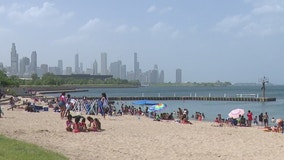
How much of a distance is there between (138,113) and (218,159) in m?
27.1

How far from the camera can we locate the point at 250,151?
14945 millimetres

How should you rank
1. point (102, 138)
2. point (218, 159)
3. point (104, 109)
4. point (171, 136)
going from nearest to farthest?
point (218, 159) → point (102, 138) → point (171, 136) → point (104, 109)

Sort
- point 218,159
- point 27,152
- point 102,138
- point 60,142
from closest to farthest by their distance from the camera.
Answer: point 27,152 → point 218,159 → point 60,142 → point 102,138

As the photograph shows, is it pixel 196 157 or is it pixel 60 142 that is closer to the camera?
pixel 196 157

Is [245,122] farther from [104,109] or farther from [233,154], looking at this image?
[233,154]

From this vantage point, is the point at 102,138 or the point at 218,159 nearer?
the point at 218,159

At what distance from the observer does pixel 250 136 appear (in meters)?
19.5

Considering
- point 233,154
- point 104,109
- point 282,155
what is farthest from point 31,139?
point 104,109

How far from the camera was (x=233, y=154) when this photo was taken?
14.2 m

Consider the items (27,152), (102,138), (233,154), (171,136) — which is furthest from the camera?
(171,136)

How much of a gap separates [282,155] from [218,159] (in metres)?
2.58

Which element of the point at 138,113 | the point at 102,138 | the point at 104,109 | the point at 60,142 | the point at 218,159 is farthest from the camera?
the point at 138,113

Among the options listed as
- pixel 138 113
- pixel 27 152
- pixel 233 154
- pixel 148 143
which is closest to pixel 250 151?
pixel 233 154

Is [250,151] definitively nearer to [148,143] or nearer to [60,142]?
[148,143]
